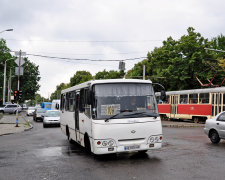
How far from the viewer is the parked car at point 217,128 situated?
44.2ft

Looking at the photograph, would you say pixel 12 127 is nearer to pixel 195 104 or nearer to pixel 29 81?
pixel 195 104

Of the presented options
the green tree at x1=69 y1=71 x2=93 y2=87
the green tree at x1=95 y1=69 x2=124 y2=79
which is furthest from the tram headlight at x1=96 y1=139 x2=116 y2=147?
Result: the green tree at x1=69 y1=71 x2=93 y2=87

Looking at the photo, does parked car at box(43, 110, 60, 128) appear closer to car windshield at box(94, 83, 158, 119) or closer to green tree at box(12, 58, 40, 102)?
car windshield at box(94, 83, 158, 119)

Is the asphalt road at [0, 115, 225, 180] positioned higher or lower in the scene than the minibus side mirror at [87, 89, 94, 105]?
lower

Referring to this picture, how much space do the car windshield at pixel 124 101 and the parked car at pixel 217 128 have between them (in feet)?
15.6

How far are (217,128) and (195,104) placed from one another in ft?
58.6

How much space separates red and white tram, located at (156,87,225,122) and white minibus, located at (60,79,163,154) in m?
18.2

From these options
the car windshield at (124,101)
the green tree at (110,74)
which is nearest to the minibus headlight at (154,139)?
the car windshield at (124,101)

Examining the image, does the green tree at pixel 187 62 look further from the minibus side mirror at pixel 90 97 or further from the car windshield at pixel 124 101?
the minibus side mirror at pixel 90 97

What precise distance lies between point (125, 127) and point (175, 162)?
68.8 inches

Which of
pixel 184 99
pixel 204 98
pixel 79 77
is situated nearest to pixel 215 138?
pixel 204 98

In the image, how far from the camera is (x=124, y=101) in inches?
388

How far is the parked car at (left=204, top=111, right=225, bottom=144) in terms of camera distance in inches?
531

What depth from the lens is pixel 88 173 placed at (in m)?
7.97
